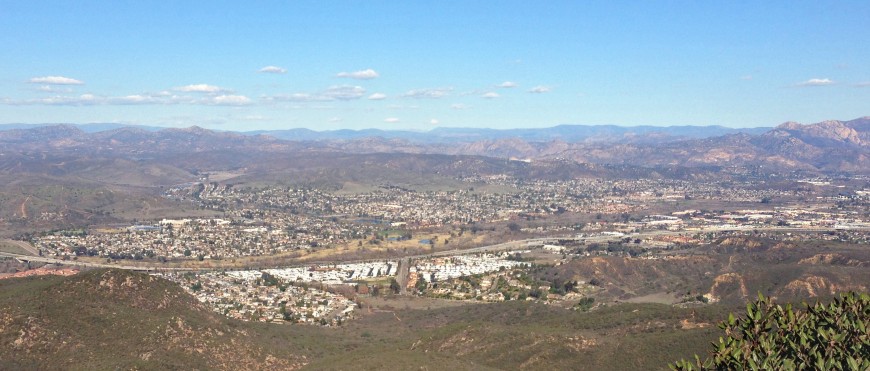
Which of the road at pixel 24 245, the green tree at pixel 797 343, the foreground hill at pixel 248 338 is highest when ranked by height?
the green tree at pixel 797 343

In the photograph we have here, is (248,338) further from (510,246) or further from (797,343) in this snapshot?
(510,246)

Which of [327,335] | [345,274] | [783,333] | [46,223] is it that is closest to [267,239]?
[345,274]

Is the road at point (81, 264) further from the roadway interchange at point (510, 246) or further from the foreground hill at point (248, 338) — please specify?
the foreground hill at point (248, 338)

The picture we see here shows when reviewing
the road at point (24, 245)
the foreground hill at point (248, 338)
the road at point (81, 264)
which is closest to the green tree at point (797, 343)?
the foreground hill at point (248, 338)

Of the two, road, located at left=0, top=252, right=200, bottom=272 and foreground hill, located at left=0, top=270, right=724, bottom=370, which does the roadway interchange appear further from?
foreground hill, located at left=0, top=270, right=724, bottom=370

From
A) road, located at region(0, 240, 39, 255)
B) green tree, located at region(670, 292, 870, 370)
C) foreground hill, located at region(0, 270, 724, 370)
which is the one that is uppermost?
green tree, located at region(670, 292, 870, 370)

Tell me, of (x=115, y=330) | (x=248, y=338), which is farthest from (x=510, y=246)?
(x=115, y=330)

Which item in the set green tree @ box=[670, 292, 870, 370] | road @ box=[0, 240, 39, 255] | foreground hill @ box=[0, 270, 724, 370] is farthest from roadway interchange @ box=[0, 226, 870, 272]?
green tree @ box=[670, 292, 870, 370]

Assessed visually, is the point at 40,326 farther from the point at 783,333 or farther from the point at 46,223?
the point at 46,223
